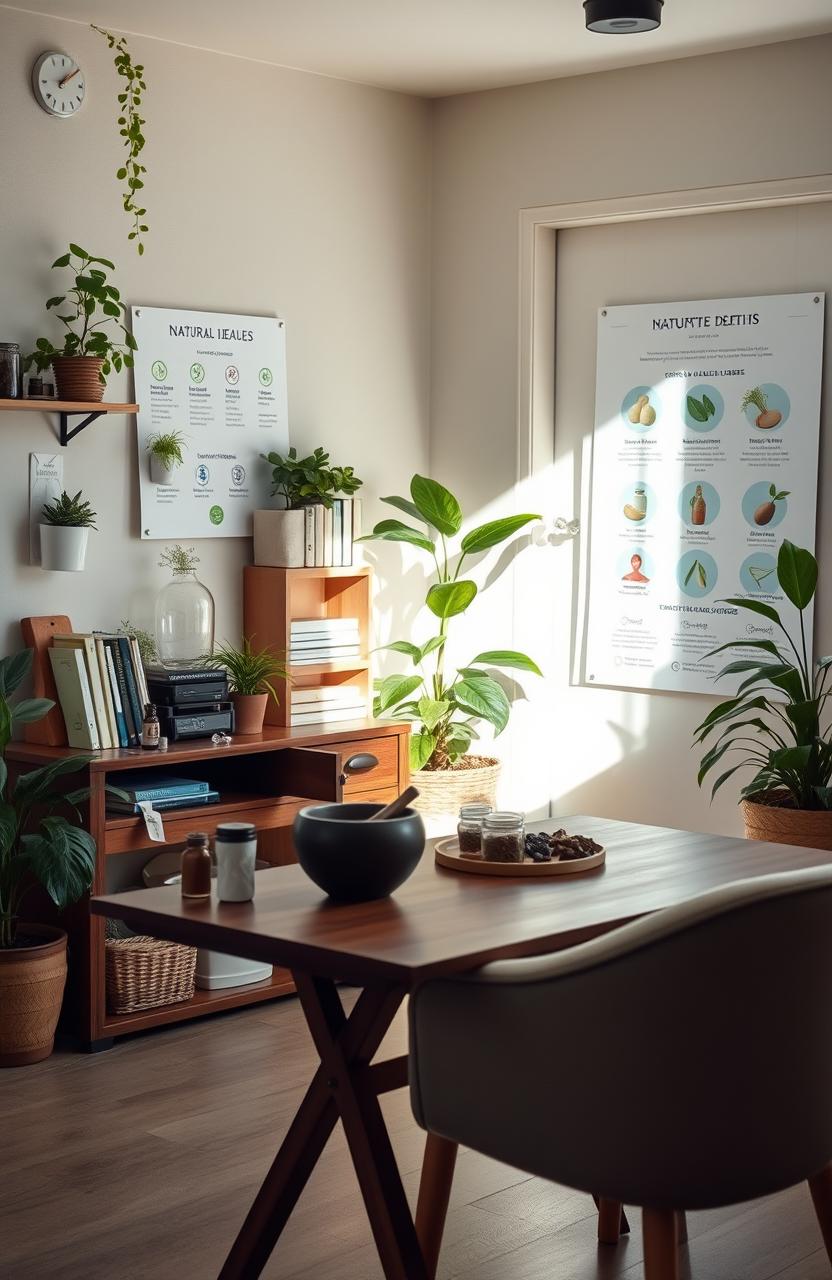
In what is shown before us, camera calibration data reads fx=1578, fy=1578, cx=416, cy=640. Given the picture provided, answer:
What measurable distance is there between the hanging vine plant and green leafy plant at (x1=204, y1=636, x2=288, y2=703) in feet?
3.99

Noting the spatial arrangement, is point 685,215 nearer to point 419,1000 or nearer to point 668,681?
point 668,681

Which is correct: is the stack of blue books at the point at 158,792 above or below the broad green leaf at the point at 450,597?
below

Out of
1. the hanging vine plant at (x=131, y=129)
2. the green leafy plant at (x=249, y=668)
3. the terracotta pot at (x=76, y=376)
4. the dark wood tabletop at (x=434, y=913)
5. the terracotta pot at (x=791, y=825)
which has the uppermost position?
the hanging vine plant at (x=131, y=129)

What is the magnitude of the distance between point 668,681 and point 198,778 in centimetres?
157

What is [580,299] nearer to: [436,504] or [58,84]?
[436,504]

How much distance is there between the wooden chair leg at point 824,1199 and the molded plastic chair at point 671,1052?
0.51 meters

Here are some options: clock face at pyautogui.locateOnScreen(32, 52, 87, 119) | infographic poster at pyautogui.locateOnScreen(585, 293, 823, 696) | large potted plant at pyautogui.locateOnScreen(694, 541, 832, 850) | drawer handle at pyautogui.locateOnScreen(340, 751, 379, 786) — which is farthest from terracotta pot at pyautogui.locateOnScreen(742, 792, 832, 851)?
clock face at pyautogui.locateOnScreen(32, 52, 87, 119)

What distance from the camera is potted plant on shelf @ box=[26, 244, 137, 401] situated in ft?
14.2

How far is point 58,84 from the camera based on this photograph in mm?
4414

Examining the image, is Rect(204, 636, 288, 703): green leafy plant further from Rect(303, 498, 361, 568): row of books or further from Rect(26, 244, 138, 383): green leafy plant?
Rect(26, 244, 138, 383): green leafy plant

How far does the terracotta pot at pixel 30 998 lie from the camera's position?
155 inches

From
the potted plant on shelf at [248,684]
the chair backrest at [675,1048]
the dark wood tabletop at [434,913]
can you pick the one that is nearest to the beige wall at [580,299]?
the potted plant on shelf at [248,684]

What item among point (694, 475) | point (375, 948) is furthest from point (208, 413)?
point (375, 948)

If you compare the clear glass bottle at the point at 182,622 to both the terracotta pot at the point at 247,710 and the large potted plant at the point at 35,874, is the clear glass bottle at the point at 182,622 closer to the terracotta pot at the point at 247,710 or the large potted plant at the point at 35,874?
the terracotta pot at the point at 247,710
